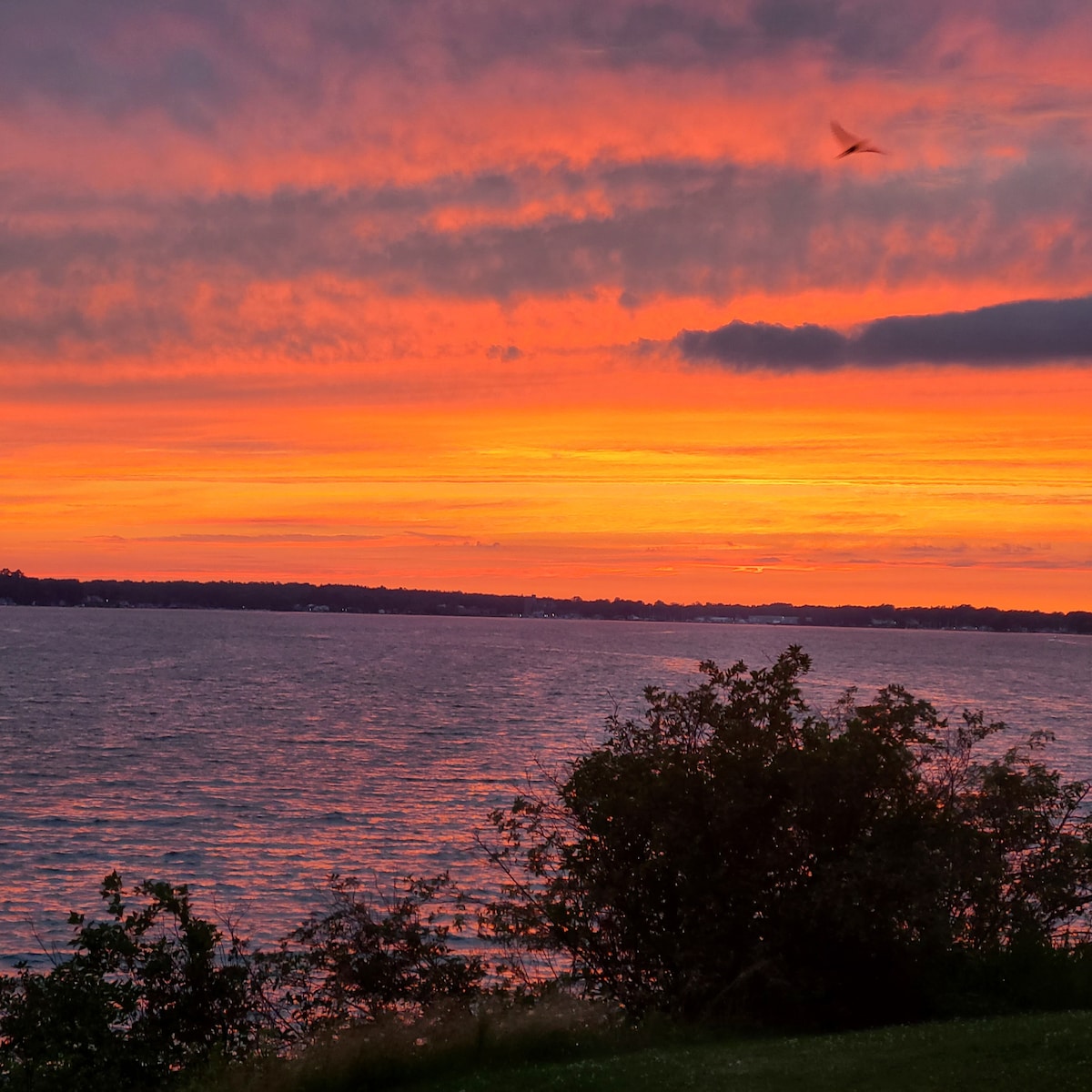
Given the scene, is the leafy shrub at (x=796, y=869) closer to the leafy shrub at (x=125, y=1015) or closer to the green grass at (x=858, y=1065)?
the green grass at (x=858, y=1065)

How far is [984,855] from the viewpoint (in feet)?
66.9

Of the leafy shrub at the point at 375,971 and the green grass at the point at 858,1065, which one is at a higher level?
the green grass at the point at 858,1065

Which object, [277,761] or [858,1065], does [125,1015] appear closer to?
[858,1065]

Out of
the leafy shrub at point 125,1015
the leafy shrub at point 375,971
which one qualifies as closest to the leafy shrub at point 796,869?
the leafy shrub at point 375,971

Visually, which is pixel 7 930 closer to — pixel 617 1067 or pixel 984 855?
pixel 617 1067

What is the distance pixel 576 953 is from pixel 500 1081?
5364 mm

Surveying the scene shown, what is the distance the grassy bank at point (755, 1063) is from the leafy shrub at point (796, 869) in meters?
1.96

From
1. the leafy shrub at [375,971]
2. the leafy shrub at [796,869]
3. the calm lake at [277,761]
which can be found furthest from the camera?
the calm lake at [277,761]

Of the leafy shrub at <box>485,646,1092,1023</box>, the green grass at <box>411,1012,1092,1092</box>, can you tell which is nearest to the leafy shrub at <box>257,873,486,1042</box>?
the leafy shrub at <box>485,646,1092,1023</box>

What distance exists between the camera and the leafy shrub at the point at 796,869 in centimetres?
1944

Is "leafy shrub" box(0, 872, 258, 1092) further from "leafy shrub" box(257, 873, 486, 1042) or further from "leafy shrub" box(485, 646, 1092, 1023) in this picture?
"leafy shrub" box(485, 646, 1092, 1023)

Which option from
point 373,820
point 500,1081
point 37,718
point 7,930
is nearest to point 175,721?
point 37,718

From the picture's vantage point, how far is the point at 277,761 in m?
61.7

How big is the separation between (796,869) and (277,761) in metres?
45.1
